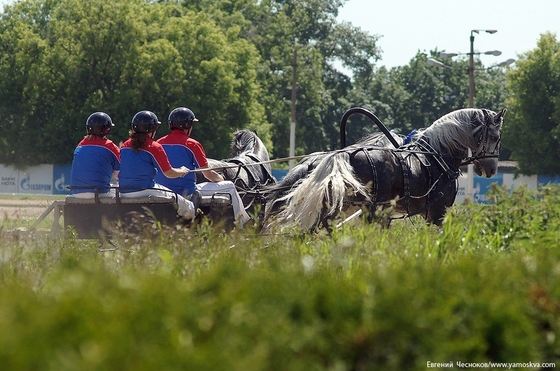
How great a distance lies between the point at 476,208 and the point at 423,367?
4094 millimetres

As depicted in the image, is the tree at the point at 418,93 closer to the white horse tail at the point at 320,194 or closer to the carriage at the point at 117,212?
the carriage at the point at 117,212

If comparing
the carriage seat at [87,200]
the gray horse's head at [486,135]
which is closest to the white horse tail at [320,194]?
the carriage seat at [87,200]

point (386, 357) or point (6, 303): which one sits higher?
point (6, 303)

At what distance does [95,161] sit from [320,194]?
7.71 ft

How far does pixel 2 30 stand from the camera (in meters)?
53.9

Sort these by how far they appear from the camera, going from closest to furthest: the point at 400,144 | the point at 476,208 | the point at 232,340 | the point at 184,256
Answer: the point at 232,340, the point at 184,256, the point at 476,208, the point at 400,144

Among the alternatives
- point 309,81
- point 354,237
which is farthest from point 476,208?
point 309,81

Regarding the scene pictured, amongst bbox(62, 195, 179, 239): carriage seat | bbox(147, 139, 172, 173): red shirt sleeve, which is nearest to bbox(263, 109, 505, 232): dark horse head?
bbox(62, 195, 179, 239): carriage seat

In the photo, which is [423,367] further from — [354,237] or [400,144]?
[400,144]

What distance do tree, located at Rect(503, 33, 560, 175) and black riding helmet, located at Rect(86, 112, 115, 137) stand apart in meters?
44.8

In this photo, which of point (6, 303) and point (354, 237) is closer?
point (6, 303)

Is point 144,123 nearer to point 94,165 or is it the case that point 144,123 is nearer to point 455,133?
point 94,165

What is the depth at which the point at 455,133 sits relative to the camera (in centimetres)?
1165

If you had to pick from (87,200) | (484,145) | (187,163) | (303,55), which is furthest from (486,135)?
(303,55)
